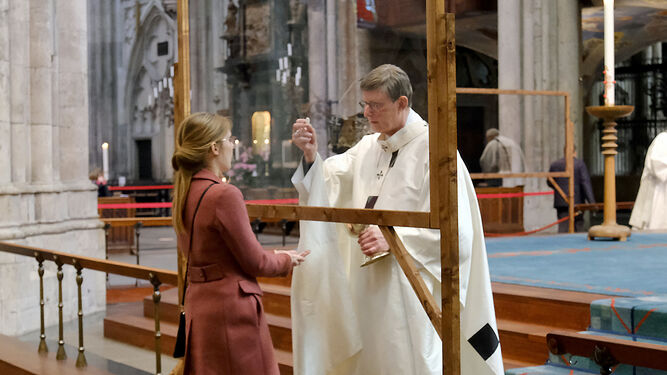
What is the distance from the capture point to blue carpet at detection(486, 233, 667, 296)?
15.3 feet

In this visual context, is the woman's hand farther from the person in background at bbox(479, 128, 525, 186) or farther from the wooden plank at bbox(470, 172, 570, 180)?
the person in background at bbox(479, 128, 525, 186)

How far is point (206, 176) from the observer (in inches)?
116

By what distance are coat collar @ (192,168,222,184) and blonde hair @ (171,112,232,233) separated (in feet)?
0.05

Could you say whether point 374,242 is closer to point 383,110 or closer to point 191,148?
point 383,110

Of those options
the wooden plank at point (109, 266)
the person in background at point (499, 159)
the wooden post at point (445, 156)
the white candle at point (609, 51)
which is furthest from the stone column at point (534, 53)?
the wooden post at point (445, 156)

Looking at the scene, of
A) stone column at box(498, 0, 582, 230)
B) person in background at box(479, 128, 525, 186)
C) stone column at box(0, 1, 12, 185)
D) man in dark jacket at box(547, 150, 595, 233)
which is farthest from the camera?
stone column at box(498, 0, 582, 230)

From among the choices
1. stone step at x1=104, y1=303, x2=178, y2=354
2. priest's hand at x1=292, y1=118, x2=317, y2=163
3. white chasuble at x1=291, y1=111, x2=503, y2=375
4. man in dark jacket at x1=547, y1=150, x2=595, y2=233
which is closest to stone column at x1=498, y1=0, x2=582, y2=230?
man in dark jacket at x1=547, y1=150, x2=595, y2=233

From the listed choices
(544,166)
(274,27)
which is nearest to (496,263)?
(274,27)

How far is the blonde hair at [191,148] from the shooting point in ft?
9.55

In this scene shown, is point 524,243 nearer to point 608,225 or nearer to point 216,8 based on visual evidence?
point 608,225

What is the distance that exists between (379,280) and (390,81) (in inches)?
31.4

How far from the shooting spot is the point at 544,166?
1048 cm

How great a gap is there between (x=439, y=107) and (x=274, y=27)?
1.44 metres

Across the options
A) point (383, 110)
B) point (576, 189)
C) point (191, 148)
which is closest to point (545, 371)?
point (383, 110)
